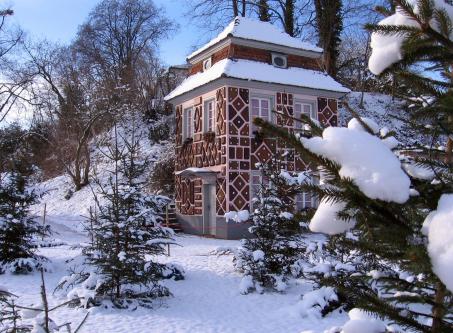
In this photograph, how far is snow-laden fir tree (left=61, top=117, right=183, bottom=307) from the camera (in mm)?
7875

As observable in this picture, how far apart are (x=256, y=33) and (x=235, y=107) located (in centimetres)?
336

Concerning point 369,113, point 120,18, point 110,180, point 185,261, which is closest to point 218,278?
point 185,261

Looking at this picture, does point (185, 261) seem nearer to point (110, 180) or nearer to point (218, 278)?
point (218, 278)

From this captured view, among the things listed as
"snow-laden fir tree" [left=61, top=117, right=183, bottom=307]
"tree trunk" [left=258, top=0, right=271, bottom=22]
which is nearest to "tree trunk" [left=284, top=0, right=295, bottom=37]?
"tree trunk" [left=258, top=0, right=271, bottom=22]

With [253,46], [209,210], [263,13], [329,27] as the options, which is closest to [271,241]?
[209,210]

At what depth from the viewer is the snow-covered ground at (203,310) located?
6.74 metres

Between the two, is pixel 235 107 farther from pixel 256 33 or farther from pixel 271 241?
pixel 271 241

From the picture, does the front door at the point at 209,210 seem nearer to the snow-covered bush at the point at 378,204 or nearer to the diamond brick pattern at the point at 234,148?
the diamond brick pattern at the point at 234,148

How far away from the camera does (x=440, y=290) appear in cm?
170

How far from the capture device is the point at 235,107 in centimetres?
1727

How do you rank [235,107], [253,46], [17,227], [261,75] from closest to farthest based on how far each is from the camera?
[17,227] → [235,107] → [261,75] → [253,46]

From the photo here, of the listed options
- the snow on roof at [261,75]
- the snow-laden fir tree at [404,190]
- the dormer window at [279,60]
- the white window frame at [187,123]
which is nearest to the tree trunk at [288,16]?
the snow on roof at [261,75]

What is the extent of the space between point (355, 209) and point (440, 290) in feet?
1.57

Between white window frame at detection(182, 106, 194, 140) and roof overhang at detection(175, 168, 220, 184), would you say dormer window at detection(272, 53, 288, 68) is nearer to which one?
white window frame at detection(182, 106, 194, 140)
